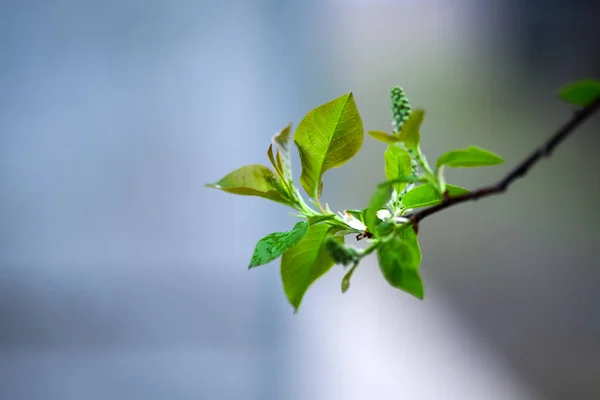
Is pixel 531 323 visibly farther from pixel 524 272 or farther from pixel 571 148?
pixel 571 148

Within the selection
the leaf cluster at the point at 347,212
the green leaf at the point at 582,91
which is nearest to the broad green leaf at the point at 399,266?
the leaf cluster at the point at 347,212

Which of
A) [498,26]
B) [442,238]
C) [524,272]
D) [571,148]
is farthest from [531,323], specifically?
[498,26]

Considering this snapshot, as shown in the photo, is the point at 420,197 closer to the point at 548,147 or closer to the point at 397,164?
the point at 397,164

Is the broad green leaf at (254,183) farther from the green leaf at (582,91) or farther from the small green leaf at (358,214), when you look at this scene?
the green leaf at (582,91)

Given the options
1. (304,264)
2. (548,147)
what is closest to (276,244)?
(304,264)

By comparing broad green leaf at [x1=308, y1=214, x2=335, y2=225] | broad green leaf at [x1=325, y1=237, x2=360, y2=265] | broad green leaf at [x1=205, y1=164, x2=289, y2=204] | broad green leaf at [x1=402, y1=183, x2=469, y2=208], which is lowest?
broad green leaf at [x1=325, y1=237, x2=360, y2=265]

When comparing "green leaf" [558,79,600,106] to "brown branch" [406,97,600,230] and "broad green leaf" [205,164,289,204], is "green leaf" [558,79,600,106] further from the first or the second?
"broad green leaf" [205,164,289,204]

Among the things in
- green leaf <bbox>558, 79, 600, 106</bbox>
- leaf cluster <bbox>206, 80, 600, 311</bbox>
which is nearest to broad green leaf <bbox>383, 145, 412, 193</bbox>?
leaf cluster <bbox>206, 80, 600, 311</bbox>
